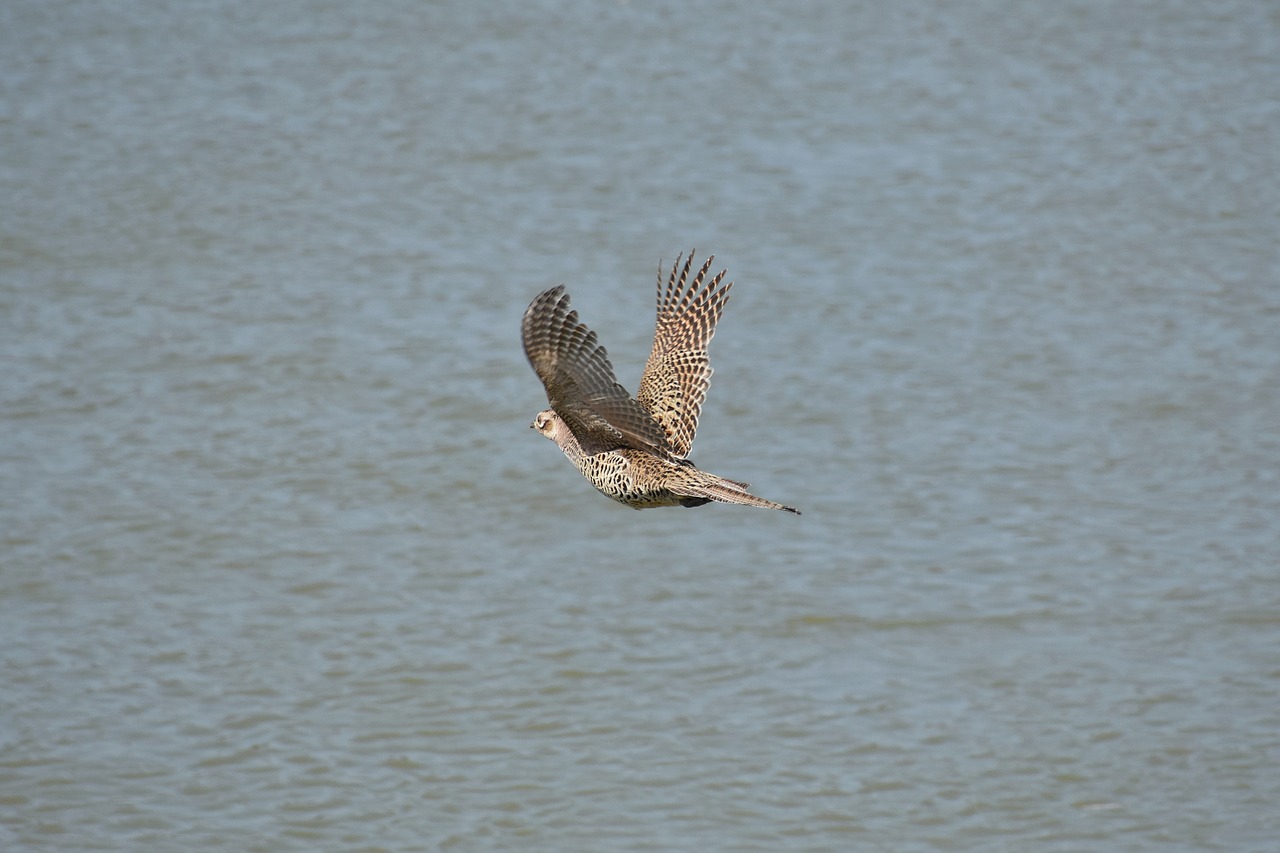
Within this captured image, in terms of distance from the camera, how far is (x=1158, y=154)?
75.1ft

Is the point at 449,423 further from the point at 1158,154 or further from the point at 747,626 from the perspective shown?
the point at 1158,154

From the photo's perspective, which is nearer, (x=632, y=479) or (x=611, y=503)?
(x=632, y=479)

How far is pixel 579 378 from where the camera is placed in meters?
7.22

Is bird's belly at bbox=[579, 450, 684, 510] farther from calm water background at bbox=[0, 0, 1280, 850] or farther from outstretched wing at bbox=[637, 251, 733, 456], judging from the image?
calm water background at bbox=[0, 0, 1280, 850]

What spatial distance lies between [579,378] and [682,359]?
126 centimetres

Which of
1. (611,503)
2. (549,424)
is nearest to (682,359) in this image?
(549,424)

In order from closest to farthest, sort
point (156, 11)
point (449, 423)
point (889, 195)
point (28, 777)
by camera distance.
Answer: point (28, 777)
point (449, 423)
point (889, 195)
point (156, 11)

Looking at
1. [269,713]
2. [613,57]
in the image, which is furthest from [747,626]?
[613,57]

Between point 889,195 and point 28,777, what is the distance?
1217cm

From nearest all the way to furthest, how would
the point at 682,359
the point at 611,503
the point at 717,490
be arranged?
the point at 717,490 < the point at 682,359 < the point at 611,503

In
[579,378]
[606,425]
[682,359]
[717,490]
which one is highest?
[682,359]

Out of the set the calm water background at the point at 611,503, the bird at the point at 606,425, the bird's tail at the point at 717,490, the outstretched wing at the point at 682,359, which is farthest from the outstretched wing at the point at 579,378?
the calm water background at the point at 611,503

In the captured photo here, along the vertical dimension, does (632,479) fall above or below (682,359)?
below

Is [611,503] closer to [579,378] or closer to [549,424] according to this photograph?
[549,424]
